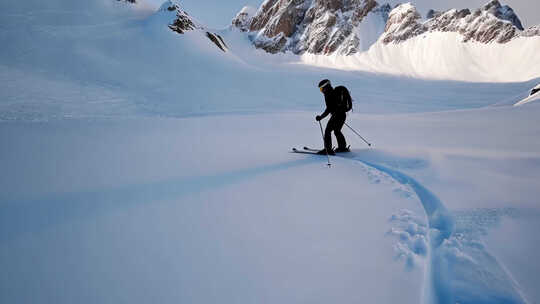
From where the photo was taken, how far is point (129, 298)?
1.25 m

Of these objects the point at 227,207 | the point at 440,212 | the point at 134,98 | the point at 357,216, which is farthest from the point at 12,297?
the point at 134,98

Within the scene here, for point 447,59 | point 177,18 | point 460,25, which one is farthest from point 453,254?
point 460,25

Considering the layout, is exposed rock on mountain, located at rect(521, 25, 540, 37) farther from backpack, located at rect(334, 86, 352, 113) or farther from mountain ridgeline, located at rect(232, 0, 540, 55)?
backpack, located at rect(334, 86, 352, 113)

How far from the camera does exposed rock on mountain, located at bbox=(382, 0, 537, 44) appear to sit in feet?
246

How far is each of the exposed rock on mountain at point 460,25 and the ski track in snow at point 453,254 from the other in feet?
312

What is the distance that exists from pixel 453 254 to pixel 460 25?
109 metres

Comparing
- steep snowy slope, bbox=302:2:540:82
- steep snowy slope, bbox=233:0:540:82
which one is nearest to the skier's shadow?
steep snowy slope, bbox=233:0:540:82

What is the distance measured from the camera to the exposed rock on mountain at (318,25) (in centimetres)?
8319

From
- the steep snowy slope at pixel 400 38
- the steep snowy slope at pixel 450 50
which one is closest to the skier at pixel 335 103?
the steep snowy slope at pixel 400 38

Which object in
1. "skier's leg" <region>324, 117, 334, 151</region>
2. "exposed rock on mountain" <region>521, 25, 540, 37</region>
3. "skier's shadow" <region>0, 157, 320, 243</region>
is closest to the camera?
"skier's shadow" <region>0, 157, 320, 243</region>

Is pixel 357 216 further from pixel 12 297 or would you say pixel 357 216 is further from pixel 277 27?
pixel 277 27

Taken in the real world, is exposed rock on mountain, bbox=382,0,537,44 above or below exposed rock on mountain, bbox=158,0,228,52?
above

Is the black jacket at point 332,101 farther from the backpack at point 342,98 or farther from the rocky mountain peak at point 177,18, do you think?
the rocky mountain peak at point 177,18

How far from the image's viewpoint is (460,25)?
79.0 metres
